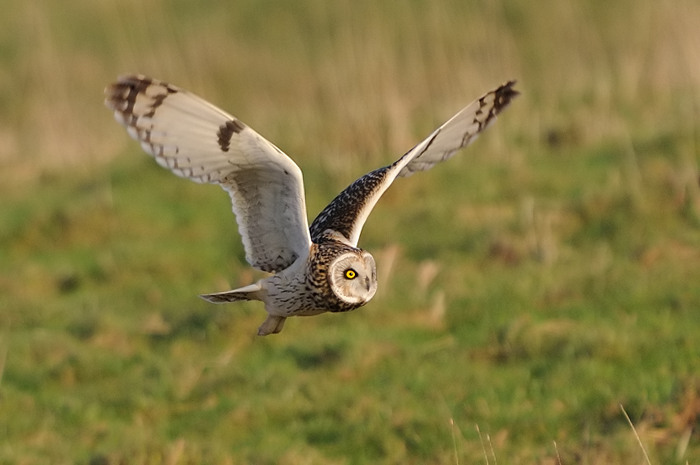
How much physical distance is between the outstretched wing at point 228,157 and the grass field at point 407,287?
3.91 ft

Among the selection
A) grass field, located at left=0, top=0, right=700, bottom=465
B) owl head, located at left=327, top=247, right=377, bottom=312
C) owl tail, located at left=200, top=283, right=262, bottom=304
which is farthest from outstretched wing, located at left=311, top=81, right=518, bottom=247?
grass field, located at left=0, top=0, right=700, bottom=465

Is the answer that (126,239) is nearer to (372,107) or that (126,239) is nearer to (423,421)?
(372,107)

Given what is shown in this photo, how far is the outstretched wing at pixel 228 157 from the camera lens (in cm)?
425

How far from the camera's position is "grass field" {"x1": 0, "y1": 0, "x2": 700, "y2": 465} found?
227 inches

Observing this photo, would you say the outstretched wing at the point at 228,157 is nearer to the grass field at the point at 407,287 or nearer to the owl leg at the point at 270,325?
the owl leg at the point at 270,325

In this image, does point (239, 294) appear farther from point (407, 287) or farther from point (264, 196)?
point (407, 287)

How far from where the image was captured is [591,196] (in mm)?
8977

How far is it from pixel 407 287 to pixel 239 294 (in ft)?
11.5

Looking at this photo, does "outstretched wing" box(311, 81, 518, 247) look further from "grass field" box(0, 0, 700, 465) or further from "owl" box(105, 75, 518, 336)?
"grass field" box(0, 0, 700, 465)

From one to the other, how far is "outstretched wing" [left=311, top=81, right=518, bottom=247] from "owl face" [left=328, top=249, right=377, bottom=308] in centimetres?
44

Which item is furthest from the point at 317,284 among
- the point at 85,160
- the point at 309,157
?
the point at 85,160

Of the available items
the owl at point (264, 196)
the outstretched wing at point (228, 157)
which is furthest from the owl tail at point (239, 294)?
the outstretched wing at point (228, 157)

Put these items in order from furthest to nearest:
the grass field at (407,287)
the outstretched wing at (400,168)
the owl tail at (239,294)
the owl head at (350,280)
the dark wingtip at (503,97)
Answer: the grass field at (407,287)
the dark wingtip at (503,97)
the outstretched wing at (400,168)
the owl tail at (239,294)
the owl head at (350,280)

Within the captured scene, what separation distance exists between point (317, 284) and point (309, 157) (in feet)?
22.1
